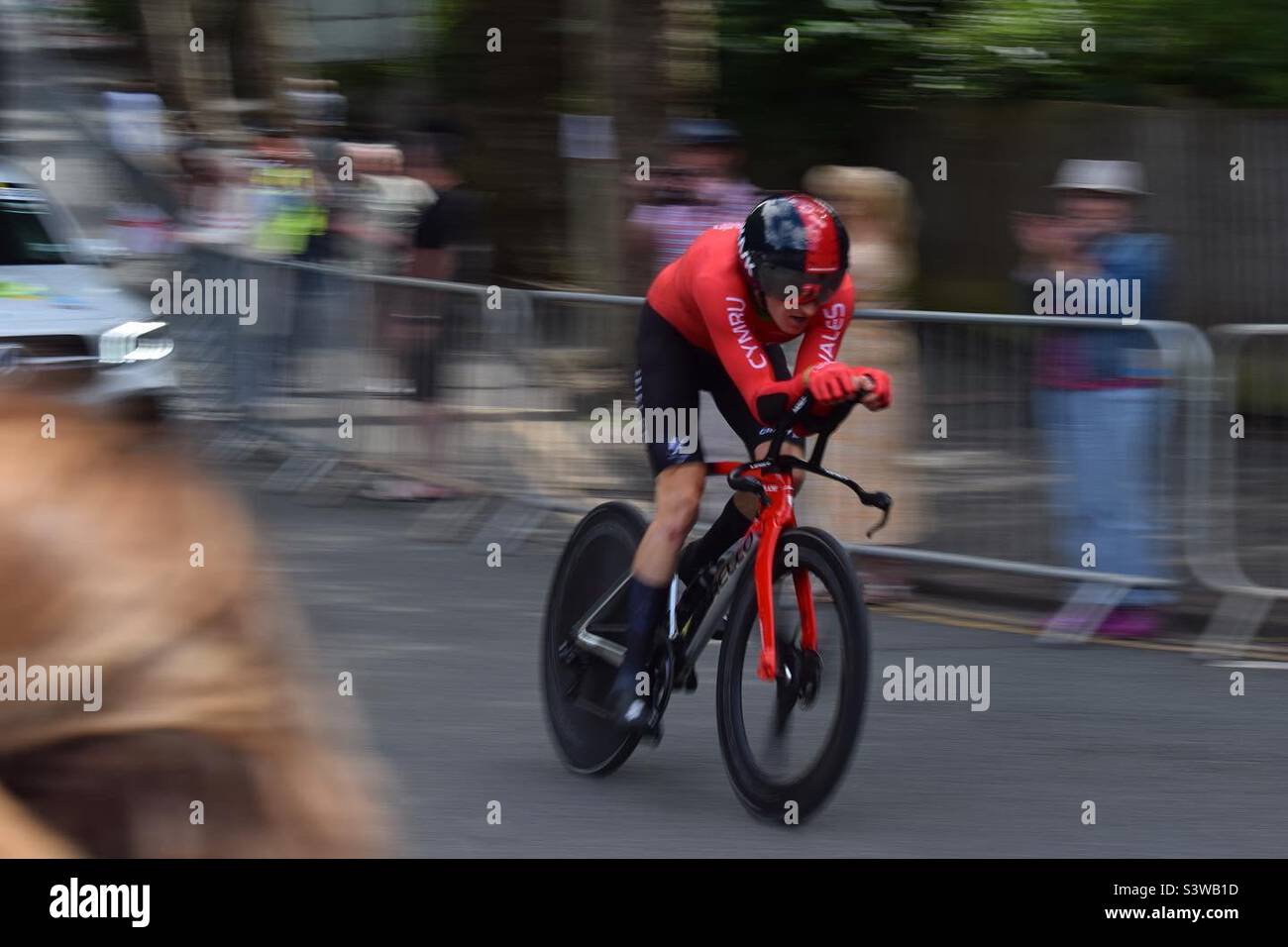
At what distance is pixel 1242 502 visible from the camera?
819cm

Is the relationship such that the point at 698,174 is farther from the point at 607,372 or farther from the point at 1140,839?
the point at 1140,839

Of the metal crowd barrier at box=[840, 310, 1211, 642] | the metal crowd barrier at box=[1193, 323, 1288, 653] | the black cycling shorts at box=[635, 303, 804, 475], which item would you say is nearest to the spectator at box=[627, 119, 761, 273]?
the metal crowd barrier at box=[840, 310, 1211, 642]

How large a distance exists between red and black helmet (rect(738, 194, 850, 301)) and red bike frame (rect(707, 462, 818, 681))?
519 millimetres

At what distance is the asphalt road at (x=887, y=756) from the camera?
576 cm

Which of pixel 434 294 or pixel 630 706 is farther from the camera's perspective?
pixel 434 294

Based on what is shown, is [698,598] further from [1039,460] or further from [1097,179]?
[1097,179]

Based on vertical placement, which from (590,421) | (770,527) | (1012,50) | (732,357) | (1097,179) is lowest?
(770,527)

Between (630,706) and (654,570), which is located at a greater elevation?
(654,570)

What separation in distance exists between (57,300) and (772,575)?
7.23m

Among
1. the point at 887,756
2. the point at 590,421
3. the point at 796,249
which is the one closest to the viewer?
the point at 796,249

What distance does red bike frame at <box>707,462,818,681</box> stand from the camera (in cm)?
556

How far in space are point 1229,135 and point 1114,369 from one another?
7683 millimetres

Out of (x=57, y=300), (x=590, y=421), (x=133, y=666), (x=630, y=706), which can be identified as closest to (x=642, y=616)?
(x=630, y=706)
